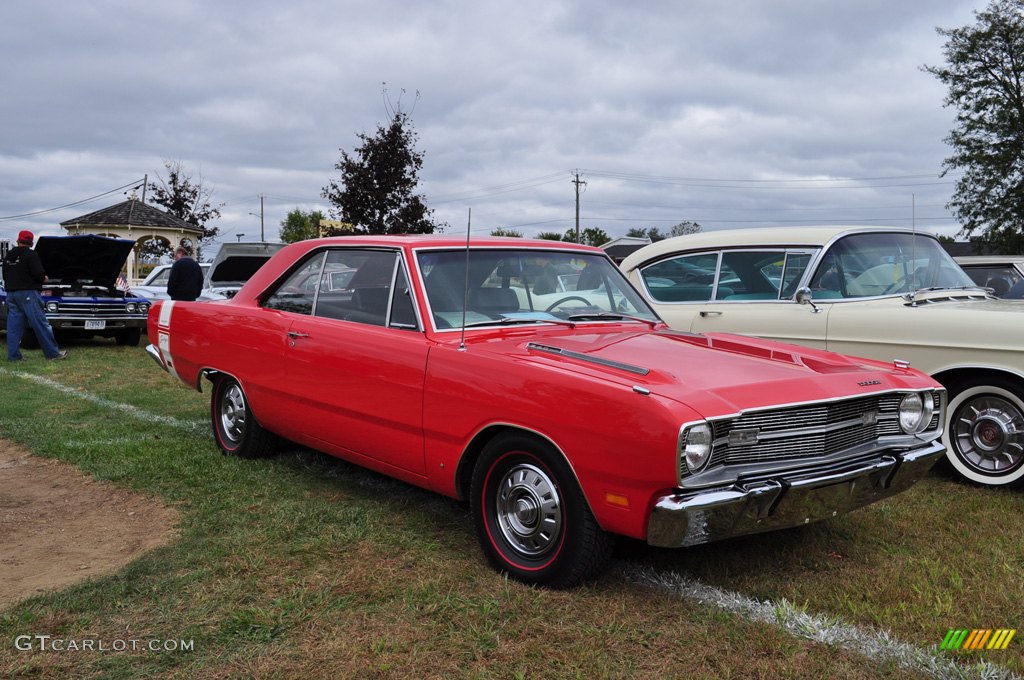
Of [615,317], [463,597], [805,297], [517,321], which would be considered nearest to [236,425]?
[517,321]

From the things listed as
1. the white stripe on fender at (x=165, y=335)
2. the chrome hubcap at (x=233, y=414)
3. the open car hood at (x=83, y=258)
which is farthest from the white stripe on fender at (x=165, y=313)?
the open car hood at (x=83, y=258)

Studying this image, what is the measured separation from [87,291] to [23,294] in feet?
5.79

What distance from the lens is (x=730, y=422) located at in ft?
10.4

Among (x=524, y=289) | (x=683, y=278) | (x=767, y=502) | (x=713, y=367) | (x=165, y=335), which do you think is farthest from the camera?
(x=683, y=278)

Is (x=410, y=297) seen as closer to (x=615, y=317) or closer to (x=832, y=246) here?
(x=615, y=317)

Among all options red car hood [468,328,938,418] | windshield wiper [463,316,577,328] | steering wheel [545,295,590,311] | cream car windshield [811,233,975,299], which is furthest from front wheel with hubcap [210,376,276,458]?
cream car windshield [811,233,975,299]

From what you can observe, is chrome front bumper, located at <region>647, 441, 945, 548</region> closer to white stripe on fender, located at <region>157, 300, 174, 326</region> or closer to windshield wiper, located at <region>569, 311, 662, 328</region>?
windshield wiper, located at <region>569, 311, 662, 328</region>

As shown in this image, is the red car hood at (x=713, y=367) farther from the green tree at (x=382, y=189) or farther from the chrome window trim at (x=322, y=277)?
the green tree at (x=382, y=189)

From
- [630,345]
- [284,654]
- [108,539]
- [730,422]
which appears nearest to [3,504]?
[108,539]

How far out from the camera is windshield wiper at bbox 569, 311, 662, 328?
14.7ft

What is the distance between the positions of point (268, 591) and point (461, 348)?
4.30 feet

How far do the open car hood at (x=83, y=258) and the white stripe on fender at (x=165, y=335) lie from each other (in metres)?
6.74

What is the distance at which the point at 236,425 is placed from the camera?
5.65 metres

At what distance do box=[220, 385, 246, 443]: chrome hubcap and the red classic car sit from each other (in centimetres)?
26
